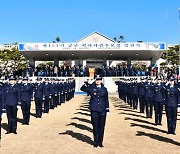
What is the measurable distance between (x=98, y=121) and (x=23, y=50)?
35611mm

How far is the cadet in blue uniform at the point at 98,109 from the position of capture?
895 centimetres

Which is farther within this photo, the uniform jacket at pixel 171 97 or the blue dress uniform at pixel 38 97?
the blue dress uniform at pixel 38 97

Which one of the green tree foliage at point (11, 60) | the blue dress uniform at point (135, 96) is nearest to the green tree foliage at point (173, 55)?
the green tree foliage at point (11, 60)

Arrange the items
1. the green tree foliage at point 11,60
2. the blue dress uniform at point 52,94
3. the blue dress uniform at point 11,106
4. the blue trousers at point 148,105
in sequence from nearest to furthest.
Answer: the blue dress uniform at point 11,106 < the blue trousers at point 148,105 < the blue dress uniform at point 52,94 < the green tree foliage at point 11,60

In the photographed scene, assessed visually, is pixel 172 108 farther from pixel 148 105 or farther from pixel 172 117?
pixel 148 105

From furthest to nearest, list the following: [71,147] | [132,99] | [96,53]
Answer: [96,53] < [132,99] < [71,147]

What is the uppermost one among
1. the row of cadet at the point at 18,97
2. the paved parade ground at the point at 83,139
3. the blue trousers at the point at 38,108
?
the row of cadet at the point at 18,97

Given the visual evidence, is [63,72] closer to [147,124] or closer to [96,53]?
[96,53]

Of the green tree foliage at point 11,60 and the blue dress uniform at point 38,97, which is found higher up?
the green tree foliage at point 11,60

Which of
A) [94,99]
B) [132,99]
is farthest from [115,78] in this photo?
[94,99]

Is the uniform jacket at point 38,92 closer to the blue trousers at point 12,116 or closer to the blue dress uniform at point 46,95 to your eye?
the blue dress uniform at point 46,95

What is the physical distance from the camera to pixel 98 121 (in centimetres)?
901

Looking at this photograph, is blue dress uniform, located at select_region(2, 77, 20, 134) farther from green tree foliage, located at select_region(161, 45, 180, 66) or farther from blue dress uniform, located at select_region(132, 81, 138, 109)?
green tree foliage, located at select_region(161, 45, 180, 66)

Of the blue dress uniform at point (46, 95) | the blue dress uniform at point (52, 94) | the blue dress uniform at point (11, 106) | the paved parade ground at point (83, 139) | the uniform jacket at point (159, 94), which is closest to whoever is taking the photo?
the paved parade ground at point (83, 139)
